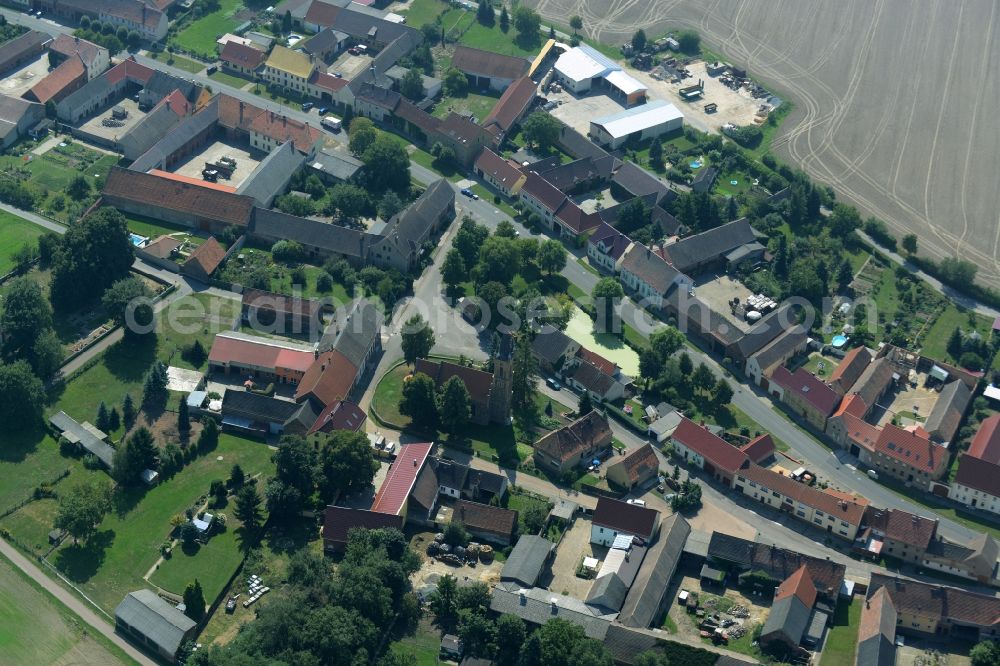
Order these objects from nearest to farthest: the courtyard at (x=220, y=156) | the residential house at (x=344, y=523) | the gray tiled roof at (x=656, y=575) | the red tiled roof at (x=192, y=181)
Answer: the gray tiled roof at (x=656, y=575)
the residential house at (x=344, y=523)
the red tiled roof at (x=192, y=181)
the courtyard at (x=220, y=156)

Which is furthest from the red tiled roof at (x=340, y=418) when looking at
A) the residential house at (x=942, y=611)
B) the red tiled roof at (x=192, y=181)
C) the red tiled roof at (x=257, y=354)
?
the residential house at (x=942, y=611)

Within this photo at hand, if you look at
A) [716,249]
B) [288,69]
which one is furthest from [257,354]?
[288,69]

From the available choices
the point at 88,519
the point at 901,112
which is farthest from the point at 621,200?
the point at 88,519

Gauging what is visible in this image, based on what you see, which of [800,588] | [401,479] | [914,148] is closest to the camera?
[800,588]

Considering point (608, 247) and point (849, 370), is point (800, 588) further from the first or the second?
point (608, 247)

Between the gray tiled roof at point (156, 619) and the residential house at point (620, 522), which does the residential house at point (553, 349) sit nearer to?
the residential house at point (620, 522)

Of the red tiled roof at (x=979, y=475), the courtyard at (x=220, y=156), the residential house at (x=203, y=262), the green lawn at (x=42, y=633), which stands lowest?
the green lawn at (x=42, y=633)

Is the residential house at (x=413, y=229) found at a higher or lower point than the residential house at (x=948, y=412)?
lower
